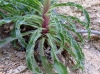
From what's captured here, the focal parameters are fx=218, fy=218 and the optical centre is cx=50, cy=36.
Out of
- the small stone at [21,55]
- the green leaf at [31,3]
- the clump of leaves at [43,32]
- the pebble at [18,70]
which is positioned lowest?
the pebble at [18,70]

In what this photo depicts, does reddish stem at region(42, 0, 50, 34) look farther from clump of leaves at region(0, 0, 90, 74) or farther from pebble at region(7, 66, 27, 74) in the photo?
pebble at region(7, 66, 27, 74)

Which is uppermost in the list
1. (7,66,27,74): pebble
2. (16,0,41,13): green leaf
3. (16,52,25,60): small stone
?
(16,0,41,13): green leaf

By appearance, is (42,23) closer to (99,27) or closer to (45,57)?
(45,57)

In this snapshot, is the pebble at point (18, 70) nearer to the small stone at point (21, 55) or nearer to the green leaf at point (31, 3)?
the small stone at point (21, 55)

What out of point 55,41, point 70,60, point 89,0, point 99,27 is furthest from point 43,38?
point 89,0

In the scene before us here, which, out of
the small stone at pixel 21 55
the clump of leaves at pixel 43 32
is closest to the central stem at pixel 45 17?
the clump of leaves at pixel 43 32

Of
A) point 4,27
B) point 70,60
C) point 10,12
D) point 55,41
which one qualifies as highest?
point 10,12

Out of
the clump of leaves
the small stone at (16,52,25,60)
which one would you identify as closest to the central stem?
the clump of leaves

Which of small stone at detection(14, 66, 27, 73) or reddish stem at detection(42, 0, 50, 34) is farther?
reddish stem at detection(42, 0, 50, 34)

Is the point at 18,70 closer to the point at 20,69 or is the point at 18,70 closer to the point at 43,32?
the point at 20,69
